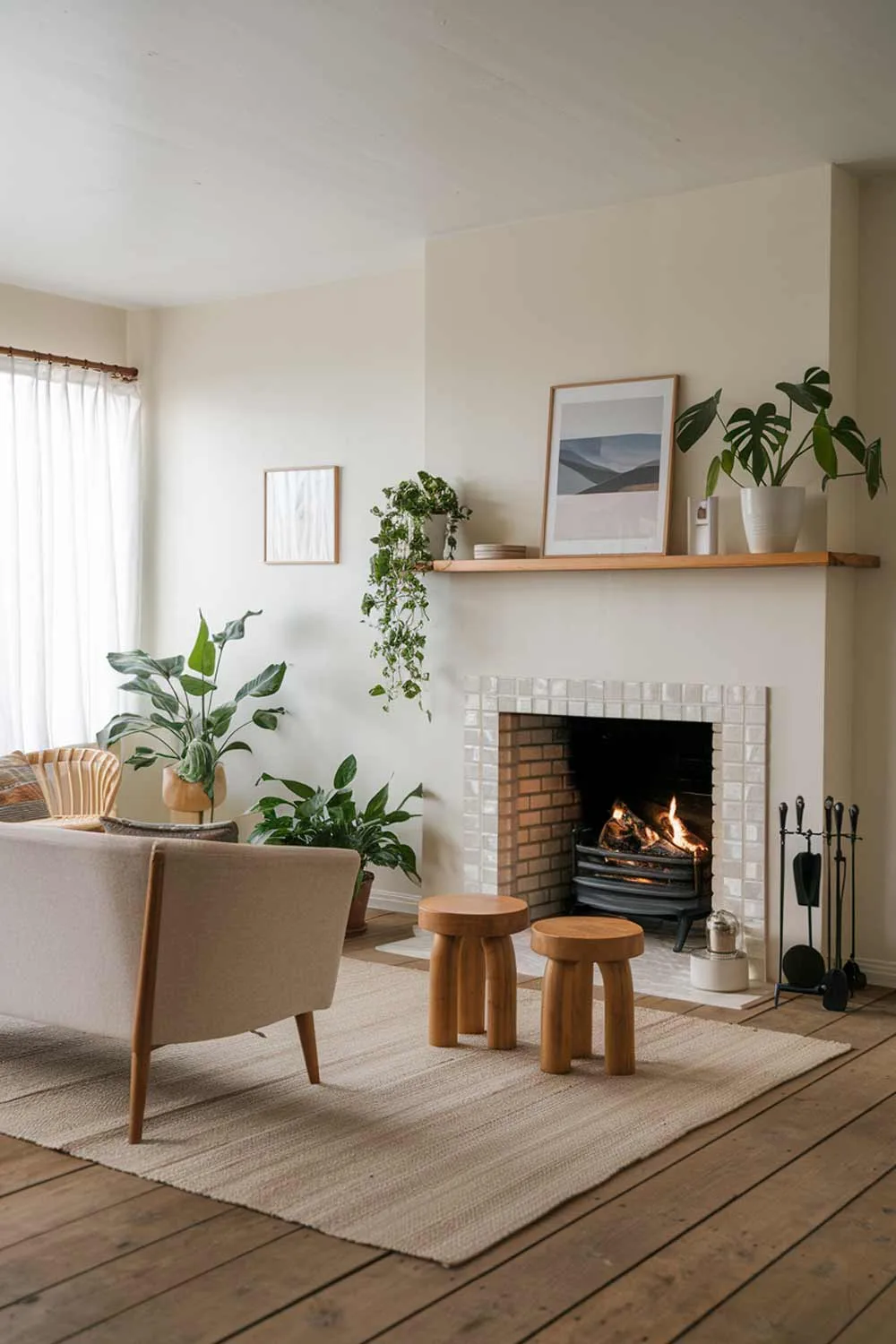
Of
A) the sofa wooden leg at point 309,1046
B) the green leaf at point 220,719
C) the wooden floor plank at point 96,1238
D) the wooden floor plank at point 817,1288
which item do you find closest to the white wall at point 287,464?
the green leaf at point 220,719

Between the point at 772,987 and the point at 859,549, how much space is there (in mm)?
1626

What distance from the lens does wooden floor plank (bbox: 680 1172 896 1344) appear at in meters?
2.54

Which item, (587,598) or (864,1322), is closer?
(864,1322)

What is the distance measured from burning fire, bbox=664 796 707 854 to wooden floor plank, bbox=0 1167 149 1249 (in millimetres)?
3059

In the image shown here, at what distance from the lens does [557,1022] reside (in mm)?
4047

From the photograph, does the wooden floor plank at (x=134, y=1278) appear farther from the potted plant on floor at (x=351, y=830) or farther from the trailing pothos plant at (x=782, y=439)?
the trailing pothos plant at (x=782, y=439)

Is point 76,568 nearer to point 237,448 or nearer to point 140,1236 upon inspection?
point 237,448

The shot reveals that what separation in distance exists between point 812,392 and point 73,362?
3.85m

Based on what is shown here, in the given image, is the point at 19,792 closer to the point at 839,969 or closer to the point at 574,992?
the point at 574,992

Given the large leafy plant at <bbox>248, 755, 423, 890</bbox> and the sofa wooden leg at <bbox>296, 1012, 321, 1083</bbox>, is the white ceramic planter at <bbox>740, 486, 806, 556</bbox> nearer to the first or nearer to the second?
the large leafy plant at <bbox>248, 755, 423, 890</bbox>

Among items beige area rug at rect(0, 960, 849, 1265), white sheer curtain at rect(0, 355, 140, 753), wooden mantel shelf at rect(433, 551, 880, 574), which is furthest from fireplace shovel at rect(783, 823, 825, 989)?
white sheer curtain at rect(0, 355, 140, 753)

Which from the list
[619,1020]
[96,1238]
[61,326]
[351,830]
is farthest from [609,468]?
[96,1238]

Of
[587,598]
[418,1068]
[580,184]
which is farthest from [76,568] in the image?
[418,1068]

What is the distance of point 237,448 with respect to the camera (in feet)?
23.0
